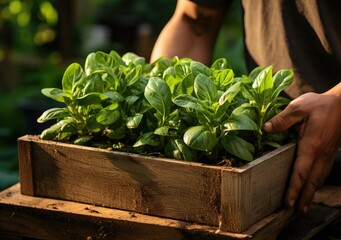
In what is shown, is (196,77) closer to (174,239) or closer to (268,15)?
(174,239)

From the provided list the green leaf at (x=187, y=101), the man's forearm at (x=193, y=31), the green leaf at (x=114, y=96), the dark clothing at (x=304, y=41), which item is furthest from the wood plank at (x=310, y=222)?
the man's forearm at (x=193, y=31)

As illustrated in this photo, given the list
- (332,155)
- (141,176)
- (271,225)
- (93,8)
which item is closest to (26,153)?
(141,176)

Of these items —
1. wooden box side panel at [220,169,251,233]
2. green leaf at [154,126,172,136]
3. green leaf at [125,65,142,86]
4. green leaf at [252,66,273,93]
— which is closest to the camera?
wooden box side panel at [220,169,251,233]

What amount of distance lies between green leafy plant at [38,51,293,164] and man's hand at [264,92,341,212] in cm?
6

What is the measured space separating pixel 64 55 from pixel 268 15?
4880 mm

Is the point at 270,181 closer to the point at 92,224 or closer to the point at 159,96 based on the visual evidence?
the point at 159,96

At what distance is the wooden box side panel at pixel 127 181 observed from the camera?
73.5 inches

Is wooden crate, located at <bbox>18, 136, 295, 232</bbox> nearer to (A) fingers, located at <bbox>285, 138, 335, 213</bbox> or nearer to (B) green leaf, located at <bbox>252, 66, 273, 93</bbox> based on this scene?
(A) fingers, located at <bbox>285, 138, 335, 213</bbox>

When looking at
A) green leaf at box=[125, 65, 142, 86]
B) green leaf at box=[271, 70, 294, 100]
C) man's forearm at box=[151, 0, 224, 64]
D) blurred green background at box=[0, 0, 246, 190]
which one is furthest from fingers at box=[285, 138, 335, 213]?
blurred green background at box=[0, 0, 246, 190]

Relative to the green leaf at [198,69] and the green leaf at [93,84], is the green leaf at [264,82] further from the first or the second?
the green leaf at [93,84]

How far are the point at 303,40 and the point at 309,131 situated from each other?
0.54 meters

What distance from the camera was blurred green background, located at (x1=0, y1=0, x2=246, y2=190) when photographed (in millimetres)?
6301

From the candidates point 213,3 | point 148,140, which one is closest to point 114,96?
point 148,140

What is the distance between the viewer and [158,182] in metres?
1.92
